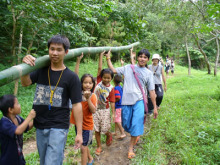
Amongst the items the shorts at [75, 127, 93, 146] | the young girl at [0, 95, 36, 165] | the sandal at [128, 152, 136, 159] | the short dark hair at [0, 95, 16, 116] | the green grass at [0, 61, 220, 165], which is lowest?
the sandal at [128, 152, 136, 159]

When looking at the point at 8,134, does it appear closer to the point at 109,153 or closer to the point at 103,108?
the point at 103,108

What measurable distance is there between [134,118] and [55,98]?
171 centimetres

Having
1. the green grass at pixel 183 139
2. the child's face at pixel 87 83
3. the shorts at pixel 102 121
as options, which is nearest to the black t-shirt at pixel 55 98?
the child's face at pixel 87 83

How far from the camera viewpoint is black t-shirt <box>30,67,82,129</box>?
6.36 ft

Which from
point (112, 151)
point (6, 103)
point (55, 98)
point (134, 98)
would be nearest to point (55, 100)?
point (55, 98)

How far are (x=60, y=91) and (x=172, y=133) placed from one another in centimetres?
286

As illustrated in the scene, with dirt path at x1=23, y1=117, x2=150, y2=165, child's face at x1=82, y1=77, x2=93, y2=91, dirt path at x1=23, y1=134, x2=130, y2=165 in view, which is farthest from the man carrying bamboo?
dirt path at x1=23, y1=134, x2=130, y2=165

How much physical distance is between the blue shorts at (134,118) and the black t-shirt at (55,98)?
1530mm

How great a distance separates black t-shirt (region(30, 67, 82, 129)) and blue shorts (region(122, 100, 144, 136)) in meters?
1.53

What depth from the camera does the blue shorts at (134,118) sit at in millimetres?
3209

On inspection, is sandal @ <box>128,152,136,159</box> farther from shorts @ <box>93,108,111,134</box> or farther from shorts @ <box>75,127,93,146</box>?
shorts @ <box>75,127,93,146</box>

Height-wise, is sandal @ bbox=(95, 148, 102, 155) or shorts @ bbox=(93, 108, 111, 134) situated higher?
shorts @ bbox=(93, 108, 111, 134)

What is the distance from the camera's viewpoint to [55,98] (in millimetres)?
1939

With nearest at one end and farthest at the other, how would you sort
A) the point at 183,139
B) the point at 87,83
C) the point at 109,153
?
the point at 87,83 < the point at 109,153 < the point at 183,139
